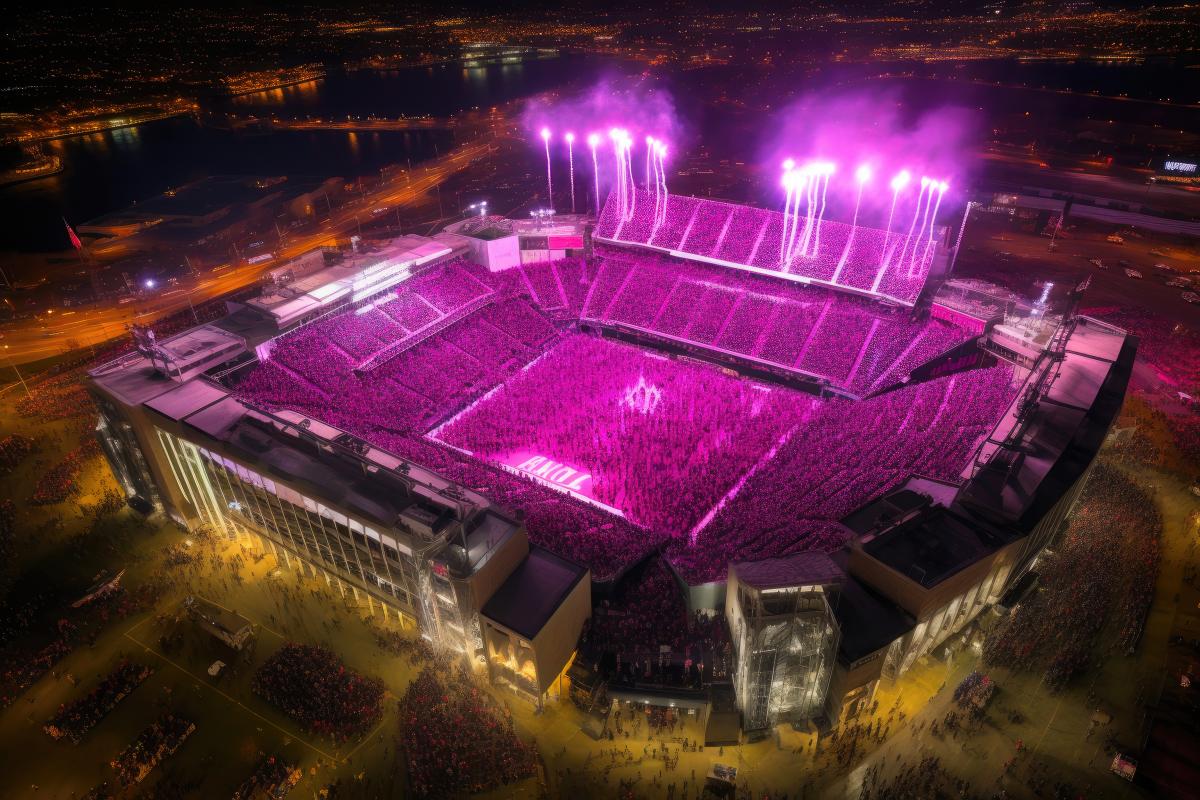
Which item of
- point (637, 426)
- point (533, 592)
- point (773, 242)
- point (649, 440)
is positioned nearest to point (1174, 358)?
point (773, 242)

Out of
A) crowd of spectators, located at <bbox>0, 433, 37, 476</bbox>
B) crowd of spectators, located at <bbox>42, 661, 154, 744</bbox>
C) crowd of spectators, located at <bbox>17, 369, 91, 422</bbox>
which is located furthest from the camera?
crowd of spectators, located at <bbox>17, 369, 91, 422</bbox>

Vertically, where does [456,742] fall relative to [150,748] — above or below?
above

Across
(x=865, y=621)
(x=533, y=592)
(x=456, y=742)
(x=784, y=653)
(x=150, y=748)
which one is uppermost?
(x=784, y=653)

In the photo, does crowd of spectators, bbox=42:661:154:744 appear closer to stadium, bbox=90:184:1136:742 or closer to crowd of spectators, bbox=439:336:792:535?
stadium, bbox=90:184:1136:742

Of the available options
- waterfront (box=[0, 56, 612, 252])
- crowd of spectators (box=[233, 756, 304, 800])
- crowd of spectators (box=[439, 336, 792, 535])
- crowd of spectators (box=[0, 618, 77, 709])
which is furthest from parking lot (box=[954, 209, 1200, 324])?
waterfront (box=[0, 56, 612, 252])

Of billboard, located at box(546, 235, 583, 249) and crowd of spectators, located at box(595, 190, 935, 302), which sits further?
billboard, located at box(546, 235, 583, 249)

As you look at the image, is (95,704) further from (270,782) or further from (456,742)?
(456,742)
